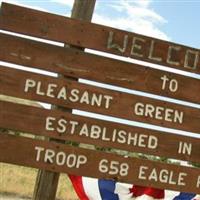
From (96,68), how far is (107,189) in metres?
1.52

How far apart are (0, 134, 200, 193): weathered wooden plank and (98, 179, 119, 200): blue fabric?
38 cm

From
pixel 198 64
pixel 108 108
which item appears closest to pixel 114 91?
pixel 108 108

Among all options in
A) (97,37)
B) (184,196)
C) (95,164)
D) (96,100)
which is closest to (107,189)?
(95,164)

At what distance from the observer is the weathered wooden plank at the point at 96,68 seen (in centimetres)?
637

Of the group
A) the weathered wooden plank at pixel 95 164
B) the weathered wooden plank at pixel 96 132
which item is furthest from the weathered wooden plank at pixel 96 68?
the weathered wooden plank at pixel 95 164

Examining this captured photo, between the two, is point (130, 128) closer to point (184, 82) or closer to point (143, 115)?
point (143, 115)

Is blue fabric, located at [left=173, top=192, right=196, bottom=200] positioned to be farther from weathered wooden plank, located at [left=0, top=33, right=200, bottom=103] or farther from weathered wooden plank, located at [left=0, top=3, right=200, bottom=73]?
weathered wooden plank, located at [left=0, top=3, right=200, bottom=73]

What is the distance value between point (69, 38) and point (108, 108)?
2.99ft

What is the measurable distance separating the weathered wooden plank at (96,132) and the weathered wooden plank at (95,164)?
0.12 m

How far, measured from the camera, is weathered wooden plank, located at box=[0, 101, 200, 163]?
629cm

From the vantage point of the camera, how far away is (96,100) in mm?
6484

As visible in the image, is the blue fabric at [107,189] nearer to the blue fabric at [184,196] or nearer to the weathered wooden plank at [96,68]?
the blue fabric at [184,196]

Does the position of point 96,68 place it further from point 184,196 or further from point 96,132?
point 184,196

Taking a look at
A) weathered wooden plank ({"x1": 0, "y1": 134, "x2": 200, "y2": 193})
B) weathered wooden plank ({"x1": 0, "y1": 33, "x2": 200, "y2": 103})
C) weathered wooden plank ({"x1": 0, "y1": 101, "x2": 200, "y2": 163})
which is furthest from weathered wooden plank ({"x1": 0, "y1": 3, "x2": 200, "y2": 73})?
weathered wooden plank ({"x1": 0, "y1": 134, "x2": 200, "y2": 193})
